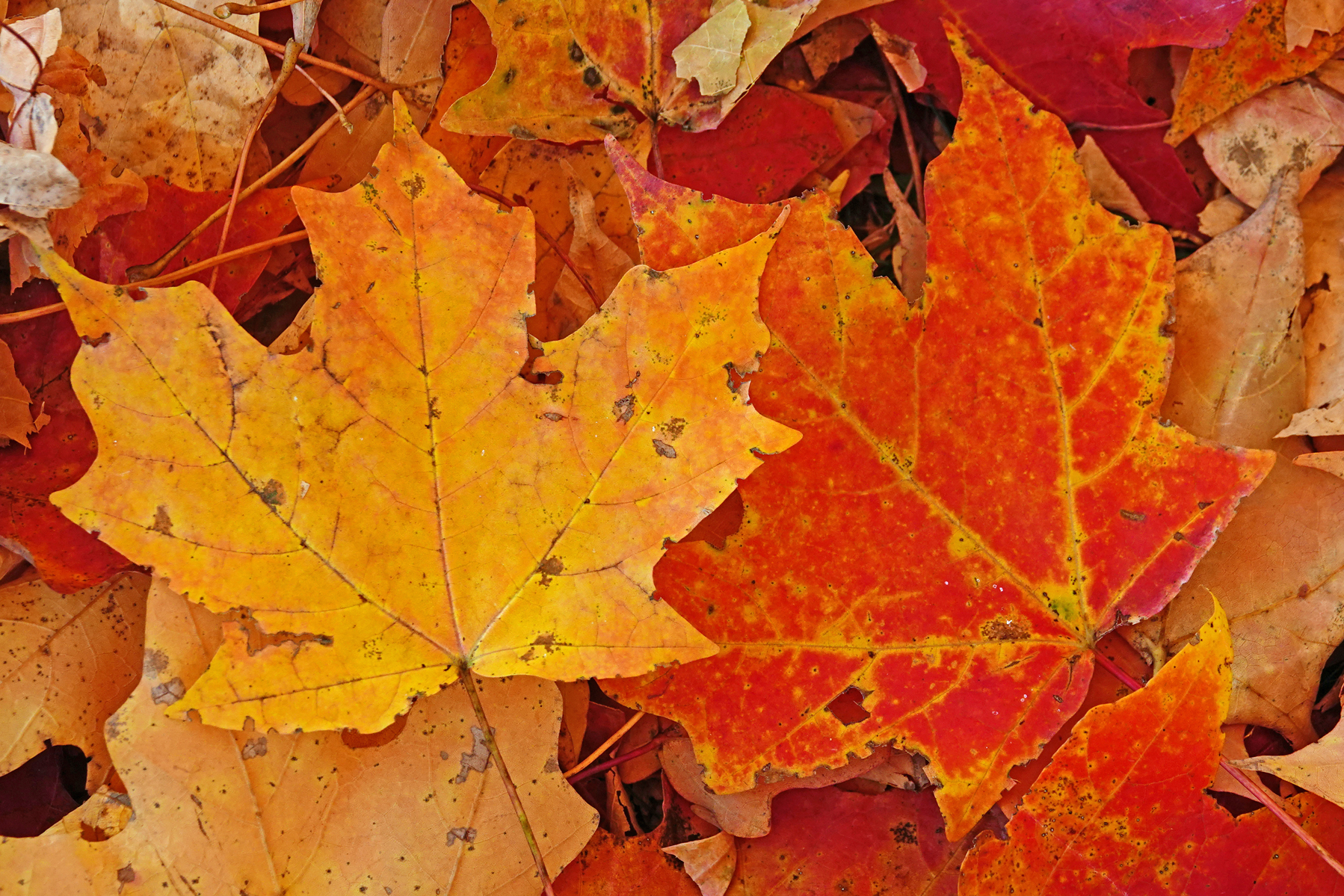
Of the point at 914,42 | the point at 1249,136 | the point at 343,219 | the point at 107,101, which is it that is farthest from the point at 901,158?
the point at 107,101

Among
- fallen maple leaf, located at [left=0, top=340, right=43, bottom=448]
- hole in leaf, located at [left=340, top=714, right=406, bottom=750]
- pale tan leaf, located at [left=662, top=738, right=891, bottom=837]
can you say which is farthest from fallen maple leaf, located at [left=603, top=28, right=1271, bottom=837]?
fallen maple leaf, located at [left=0, top=340, right=43, bottom=448]

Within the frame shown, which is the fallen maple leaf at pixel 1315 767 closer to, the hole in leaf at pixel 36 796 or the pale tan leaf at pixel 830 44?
the pale tan leaf at pixel 830 44

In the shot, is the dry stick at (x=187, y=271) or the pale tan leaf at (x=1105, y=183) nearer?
the dry stick at (x=187, y=271)

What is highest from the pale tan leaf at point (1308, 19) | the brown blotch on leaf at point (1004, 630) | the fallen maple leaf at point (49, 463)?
the pale tan leaf at point (1308, 19)

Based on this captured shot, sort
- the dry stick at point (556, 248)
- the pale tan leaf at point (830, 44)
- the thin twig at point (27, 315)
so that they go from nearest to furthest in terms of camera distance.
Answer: the thin twig at point (27, 315) < the dry stick at point (556, 248) < the pale tan leaf at point (830, 44)

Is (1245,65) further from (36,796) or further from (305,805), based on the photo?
(36,796)

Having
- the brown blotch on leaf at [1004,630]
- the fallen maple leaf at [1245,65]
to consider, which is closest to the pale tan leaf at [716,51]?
the fallen maple leaf at [1245,65]

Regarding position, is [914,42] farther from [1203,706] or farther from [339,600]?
[339,600]

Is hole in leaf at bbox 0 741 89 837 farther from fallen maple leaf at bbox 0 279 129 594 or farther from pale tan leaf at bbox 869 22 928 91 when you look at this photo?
pale tan leaf at bbox 869 22 928 91
